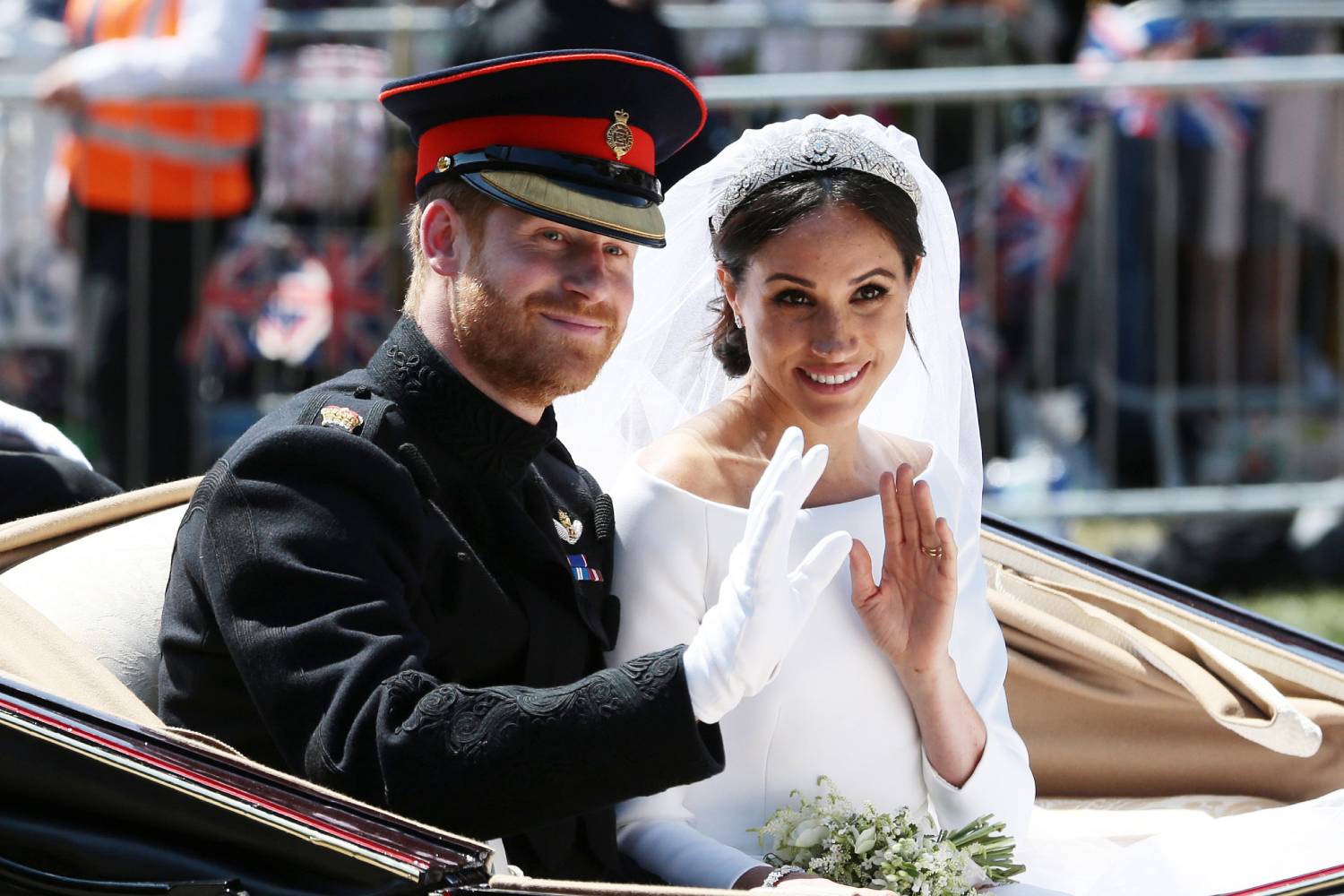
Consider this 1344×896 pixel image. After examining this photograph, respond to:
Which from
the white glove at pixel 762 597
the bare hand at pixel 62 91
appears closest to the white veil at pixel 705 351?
the white glove at pixel 762 597

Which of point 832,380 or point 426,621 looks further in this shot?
point 832,380

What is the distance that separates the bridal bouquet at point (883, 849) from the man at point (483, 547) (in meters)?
0.24

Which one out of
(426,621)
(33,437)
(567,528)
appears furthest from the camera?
(33,437)

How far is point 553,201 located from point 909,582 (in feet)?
2.42

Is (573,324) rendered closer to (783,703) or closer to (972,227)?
(783,703)

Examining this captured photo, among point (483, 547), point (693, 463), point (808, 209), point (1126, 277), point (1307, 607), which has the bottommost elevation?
point (1307, 607)

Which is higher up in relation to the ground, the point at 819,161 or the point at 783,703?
the point at 819,161

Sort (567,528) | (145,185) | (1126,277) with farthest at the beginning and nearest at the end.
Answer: (1126,277) → (145,185) → (567,528)

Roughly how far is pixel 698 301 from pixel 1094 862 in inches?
41.4

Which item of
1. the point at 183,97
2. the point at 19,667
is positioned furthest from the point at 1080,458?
the point at 19,667

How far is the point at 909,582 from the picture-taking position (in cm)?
270

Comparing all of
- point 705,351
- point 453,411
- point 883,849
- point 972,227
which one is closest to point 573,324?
point 453,411

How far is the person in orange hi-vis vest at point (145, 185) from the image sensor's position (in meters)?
5.75

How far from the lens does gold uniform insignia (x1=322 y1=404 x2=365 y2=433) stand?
2387mm
